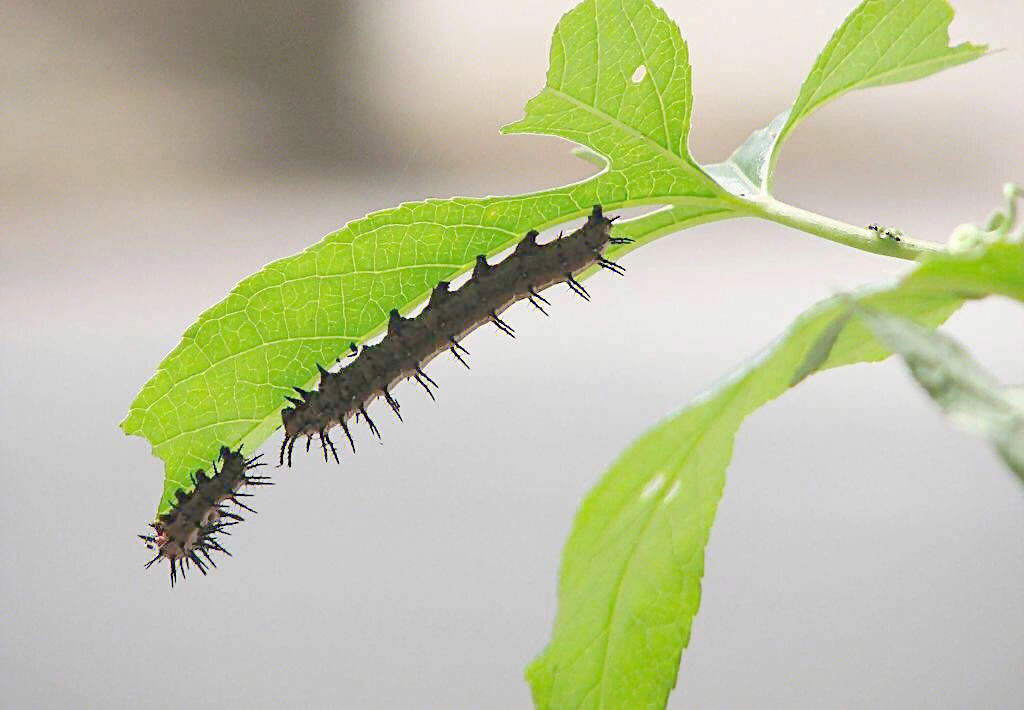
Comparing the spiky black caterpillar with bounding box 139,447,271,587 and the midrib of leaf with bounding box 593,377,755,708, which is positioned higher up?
the spiky black caterpillar with bounding box 139,447,271,587

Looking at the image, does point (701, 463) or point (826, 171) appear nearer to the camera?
point (701, 463)

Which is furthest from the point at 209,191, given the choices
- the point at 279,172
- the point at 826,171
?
the point at 826,171

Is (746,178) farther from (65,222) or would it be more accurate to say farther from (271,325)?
(65,222)

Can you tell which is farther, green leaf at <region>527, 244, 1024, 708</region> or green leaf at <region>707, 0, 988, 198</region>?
green leaf at <region>707, 0, 988, 198</region>

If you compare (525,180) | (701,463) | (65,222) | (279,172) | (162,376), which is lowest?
(701,463)

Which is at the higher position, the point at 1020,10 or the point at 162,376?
the point at 1020,10

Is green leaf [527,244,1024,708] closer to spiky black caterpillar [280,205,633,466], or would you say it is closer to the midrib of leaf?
the midrib of leaf

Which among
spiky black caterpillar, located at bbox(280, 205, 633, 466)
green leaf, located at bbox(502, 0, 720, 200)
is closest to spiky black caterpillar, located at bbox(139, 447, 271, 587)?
spiky black caterpillar, located at bbox(280, 205, 633, 466)

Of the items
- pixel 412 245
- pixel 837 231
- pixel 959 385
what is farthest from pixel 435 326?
pixel 959 385
